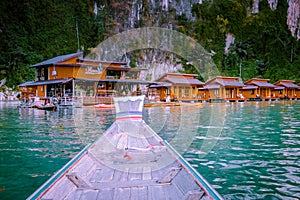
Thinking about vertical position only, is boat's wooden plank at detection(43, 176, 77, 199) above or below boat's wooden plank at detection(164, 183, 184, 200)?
above

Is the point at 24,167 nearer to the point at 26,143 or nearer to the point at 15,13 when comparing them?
the point at 26,143

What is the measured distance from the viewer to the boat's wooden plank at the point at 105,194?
309 centimetres

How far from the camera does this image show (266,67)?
55656 millimetres

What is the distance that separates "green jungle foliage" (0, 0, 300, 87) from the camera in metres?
44.5

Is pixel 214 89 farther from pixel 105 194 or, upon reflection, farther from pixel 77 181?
pixel 105 194

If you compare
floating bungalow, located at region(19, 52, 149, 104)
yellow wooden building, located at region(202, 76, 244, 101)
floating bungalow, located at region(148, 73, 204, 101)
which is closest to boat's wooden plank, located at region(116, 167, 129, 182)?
floating bungalow, located at region(19, 52, 149, 104)

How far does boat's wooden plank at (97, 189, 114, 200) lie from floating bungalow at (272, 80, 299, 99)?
45053 millimetres

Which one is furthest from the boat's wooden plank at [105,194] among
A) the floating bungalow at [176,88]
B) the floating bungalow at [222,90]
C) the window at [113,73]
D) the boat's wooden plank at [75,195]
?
the floating bungalow at [222,90]

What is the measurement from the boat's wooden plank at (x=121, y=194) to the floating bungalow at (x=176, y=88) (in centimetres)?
2999

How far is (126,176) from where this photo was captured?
3.98 m

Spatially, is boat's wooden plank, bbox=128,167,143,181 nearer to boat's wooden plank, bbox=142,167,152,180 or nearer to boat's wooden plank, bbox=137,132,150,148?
boat's wooden plank, bbox=142,167,152,180

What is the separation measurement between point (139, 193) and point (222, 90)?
3633 centimetres

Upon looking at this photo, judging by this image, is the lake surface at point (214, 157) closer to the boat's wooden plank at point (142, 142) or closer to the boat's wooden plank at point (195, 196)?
the boat's wooden plank at point (142, 142)

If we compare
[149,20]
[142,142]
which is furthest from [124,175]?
Result: [149,20]
